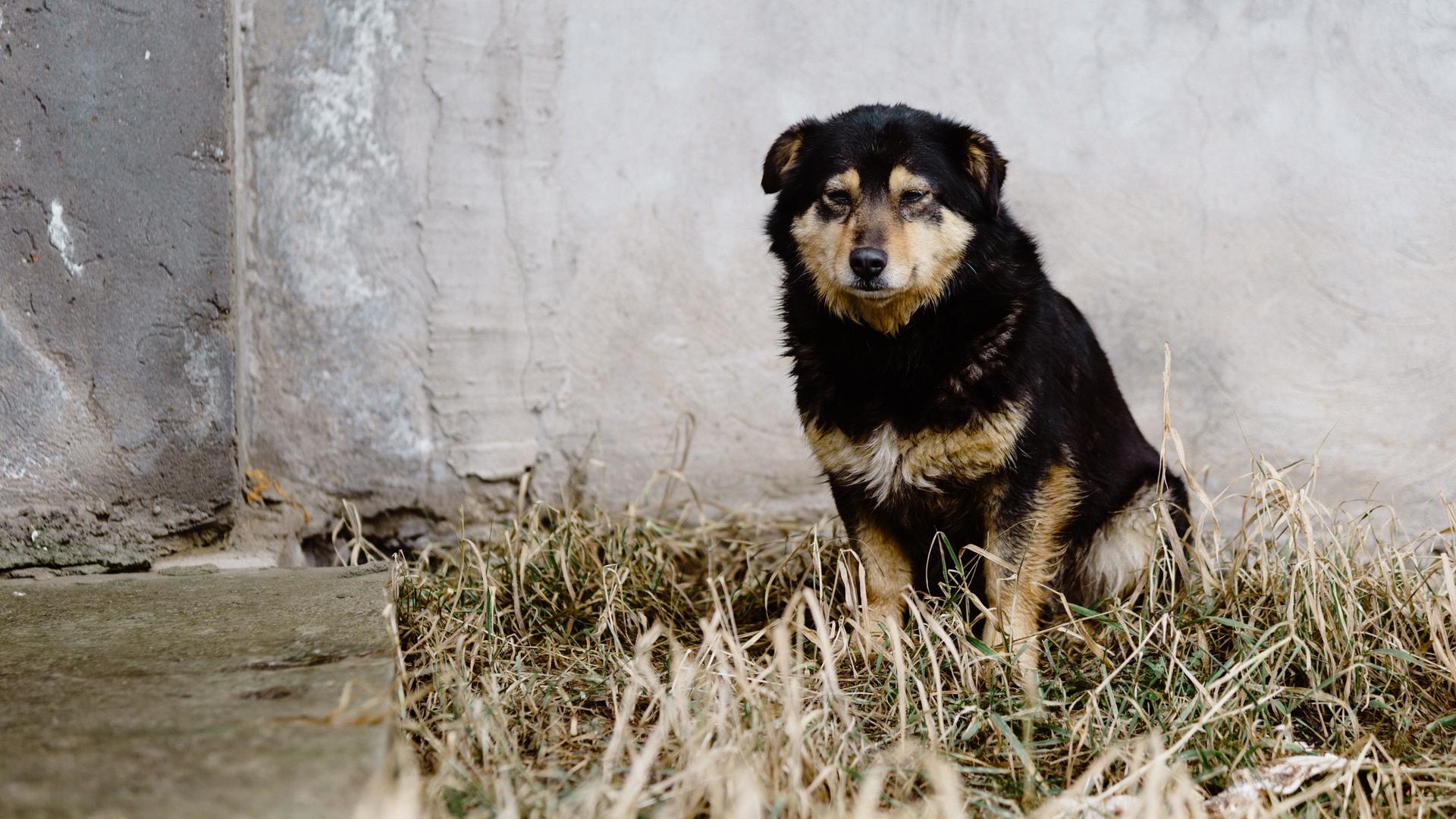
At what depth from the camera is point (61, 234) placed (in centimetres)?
326

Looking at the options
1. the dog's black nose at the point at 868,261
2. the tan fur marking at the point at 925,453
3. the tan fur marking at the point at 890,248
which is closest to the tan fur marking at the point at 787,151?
the tan fur marking at the point at 890,248

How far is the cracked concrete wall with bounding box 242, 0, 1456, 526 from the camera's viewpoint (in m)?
3.87

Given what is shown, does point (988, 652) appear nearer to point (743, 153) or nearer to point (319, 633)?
point (319, 633)

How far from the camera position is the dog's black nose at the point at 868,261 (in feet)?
9.36

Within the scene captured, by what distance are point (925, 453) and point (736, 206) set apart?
4.97ft

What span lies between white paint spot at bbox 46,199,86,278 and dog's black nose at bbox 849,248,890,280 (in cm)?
225

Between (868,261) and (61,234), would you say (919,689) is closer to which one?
(868,261)

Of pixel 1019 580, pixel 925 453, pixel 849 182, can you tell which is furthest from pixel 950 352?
pixel 1019 580

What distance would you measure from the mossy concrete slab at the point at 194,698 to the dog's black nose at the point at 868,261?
143 cm

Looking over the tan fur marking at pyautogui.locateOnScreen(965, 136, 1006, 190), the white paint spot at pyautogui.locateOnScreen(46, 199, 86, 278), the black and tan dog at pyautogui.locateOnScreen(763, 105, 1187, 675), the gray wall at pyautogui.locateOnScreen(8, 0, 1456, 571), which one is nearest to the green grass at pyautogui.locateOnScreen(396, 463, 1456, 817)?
the black and tan dog at pyautogui.locateOnScreen(763, 105, 1187, 675)

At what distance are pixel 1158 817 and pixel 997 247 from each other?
1.71m

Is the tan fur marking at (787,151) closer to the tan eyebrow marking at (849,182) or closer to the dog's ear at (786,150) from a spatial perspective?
the dog's ear at (786,150)

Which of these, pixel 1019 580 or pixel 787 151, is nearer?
pixel 1019 580

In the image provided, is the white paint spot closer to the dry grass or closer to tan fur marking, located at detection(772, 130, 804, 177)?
the dry grass
